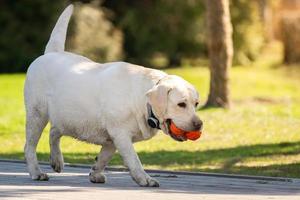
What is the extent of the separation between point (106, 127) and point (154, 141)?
23.7 ft

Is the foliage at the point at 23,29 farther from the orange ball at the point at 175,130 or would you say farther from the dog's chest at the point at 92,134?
the orange ball at the point at 175,130

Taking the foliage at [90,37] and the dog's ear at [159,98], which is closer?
the dog's ear at [159,98]

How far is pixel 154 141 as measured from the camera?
16.9m

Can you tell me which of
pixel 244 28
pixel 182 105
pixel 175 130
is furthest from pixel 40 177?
pixel 244 28

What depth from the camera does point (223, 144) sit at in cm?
1655

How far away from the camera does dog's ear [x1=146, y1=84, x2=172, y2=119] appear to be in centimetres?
931

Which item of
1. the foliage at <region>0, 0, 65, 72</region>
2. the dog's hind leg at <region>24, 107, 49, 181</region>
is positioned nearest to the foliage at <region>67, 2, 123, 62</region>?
the foliage at <region>0, 0, 65, 72</region>

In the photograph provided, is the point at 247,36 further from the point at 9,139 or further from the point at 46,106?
the point at 46,106

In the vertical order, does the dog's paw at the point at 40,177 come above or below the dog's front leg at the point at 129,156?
below

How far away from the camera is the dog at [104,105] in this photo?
936cm

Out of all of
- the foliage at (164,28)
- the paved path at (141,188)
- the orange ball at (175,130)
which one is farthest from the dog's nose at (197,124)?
the foliage at (164,28)

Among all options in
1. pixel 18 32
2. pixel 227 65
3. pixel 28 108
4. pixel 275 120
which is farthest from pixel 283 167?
pixel 18 32

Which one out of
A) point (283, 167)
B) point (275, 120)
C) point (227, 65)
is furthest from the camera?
point (227, 65)

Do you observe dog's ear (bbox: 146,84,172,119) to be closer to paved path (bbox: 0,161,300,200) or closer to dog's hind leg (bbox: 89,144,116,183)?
paved path (bbox: 0,161,300,200)
